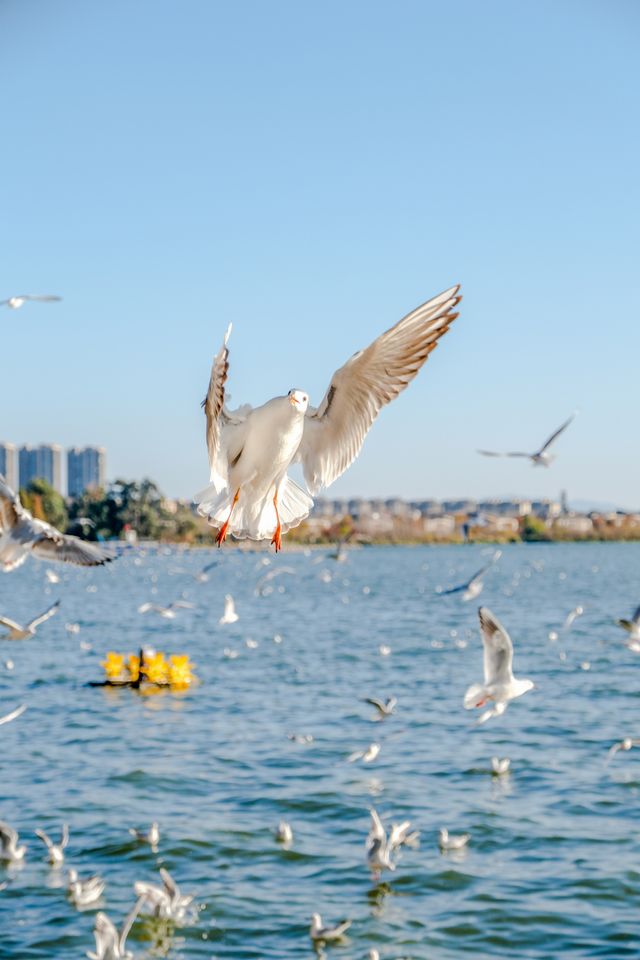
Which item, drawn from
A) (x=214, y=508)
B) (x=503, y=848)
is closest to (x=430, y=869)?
(x=503, y=848)

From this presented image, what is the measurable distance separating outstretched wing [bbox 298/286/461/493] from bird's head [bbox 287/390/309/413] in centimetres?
24

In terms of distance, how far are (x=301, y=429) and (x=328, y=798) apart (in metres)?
18.9

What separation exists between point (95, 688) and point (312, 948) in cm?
2118

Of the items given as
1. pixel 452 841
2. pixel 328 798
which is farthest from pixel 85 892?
pixel 328 798

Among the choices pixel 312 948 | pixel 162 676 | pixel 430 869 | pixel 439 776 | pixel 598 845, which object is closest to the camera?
pixel 312 948

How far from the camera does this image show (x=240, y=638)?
180ft

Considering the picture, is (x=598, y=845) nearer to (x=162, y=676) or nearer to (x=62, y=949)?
(x=62, y=949)

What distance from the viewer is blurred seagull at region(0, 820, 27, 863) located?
20.0 meters

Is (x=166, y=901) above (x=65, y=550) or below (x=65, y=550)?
below

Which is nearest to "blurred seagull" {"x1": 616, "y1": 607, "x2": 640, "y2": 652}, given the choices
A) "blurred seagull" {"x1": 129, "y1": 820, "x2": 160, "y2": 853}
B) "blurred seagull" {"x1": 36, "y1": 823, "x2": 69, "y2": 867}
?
"blurred seagull" {"x1": 129, "y1": 820, "x2": 160, "y2": 853}

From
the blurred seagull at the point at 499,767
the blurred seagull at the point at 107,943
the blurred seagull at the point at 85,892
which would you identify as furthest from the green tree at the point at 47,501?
the blurred seagull at the point at 107,943

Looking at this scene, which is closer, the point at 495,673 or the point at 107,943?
the point at 107,943

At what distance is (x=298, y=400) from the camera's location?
19.9 feet

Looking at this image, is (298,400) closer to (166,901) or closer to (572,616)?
(166,901)
